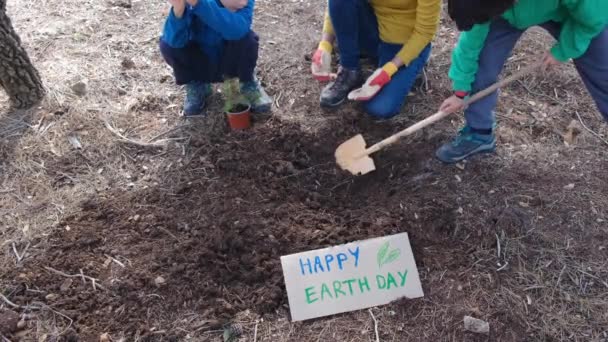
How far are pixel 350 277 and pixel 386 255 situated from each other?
0.17 m

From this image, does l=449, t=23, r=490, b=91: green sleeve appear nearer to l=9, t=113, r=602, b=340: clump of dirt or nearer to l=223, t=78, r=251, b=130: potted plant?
l=9, t=113, r=602, b=340: clump of dirt

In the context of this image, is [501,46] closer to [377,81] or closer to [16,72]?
[377,81]

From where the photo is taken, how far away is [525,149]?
2518mm

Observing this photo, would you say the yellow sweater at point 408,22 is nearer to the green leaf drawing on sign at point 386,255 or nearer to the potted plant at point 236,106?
the potted plant at point 236,106

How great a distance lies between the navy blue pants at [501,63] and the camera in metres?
2.04

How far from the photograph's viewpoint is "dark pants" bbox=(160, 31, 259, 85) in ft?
8.53

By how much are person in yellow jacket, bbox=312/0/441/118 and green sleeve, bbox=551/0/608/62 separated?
0.60 m

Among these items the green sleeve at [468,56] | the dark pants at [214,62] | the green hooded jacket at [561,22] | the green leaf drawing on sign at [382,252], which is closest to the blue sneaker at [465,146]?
the green sleeve at [468,56]

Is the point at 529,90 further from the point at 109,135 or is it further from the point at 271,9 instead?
the point at 109,135

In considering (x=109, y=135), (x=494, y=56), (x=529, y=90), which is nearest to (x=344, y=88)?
(x=494, y=56)

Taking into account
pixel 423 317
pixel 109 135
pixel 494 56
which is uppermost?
A: pixel 494 56

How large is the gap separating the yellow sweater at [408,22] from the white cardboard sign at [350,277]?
980 mm

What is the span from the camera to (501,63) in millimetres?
2275

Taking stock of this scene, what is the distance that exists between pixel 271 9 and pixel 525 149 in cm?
192
